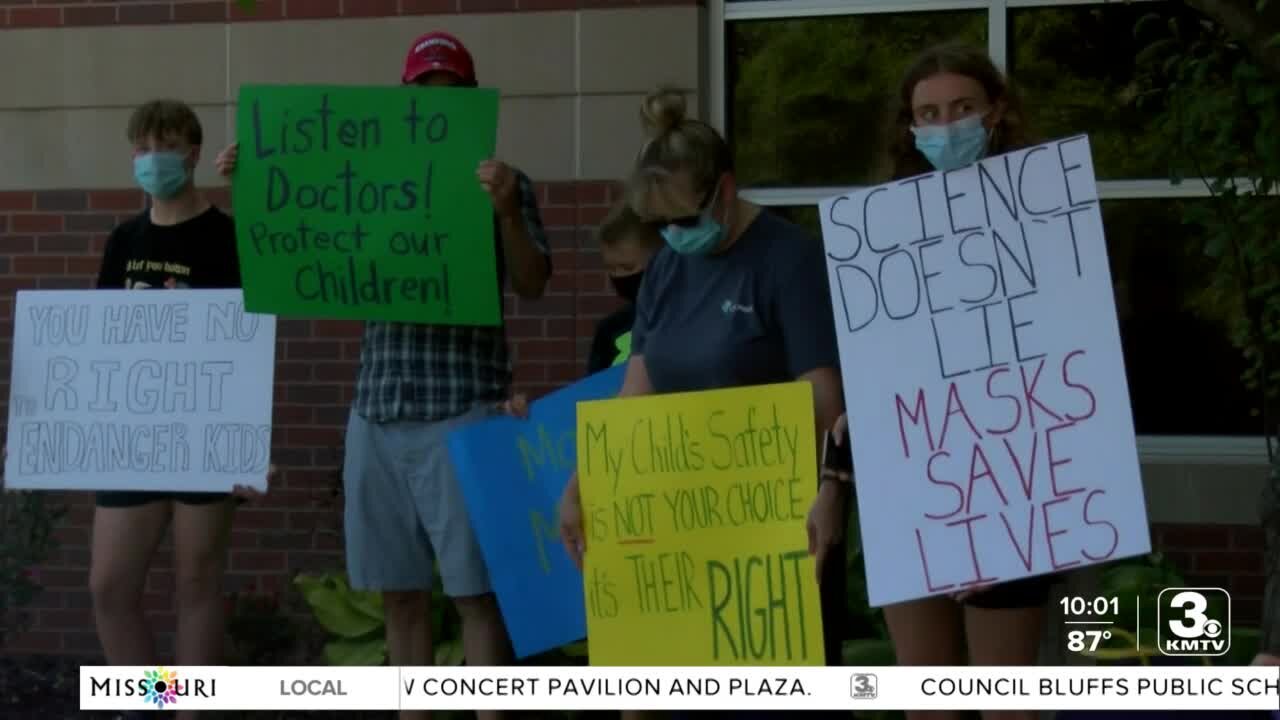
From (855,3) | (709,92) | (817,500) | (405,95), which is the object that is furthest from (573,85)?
(817,500)

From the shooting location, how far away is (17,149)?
770cm

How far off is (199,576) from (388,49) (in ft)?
8.03

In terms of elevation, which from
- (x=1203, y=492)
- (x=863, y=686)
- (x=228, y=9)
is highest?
(x=228, y=9)

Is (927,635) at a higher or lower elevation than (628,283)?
lower

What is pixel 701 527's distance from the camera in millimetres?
4523

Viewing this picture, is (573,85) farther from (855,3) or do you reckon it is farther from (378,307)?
(378,307)

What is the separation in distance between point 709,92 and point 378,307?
2.42 metres

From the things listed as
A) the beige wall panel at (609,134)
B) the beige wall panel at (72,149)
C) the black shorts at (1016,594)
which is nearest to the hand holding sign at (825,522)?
the black shorts at (1016,594)

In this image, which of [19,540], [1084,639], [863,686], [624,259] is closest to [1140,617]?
[1084,639]

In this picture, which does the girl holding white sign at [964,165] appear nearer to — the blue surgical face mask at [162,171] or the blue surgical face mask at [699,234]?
the blue surgical face mask at [699,234]

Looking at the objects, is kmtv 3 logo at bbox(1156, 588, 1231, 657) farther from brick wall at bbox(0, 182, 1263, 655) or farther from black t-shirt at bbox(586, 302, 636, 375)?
black t-shirt at bbox(586, 302, 636, 375)

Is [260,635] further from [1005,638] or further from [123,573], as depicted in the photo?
[1005,638]

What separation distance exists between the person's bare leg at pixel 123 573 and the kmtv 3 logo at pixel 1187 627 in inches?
117

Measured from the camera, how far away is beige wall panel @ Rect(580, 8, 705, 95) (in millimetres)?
7082
